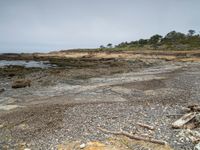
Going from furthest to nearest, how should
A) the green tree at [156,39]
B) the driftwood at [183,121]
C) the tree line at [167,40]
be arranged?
the green tree at [156,39]
the tree line at [167,40]
the driftwood at [183,121]

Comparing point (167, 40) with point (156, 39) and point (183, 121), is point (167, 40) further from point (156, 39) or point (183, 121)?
point (183, 121)

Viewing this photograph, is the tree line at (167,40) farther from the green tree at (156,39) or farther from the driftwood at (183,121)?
the driftwood at (183,121)

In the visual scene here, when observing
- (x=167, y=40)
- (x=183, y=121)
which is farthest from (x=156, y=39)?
(x=183, y=121)

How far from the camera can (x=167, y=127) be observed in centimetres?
1012

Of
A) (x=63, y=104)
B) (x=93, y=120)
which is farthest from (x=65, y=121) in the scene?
(x=63, y=104)

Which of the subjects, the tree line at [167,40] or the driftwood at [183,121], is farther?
the tree line at [167,40]

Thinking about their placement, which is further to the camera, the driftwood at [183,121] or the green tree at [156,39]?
the green tree at [156,39]

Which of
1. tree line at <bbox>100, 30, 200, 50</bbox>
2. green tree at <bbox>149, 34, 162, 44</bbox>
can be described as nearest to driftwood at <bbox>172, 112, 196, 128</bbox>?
tree line at <bbox>100, 30, 200, 50</bbox>

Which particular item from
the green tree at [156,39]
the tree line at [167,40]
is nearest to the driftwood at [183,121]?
the tree line at [167,40]

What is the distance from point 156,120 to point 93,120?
2.71 metres

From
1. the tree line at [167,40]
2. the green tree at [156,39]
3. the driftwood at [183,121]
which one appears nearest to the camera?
the driftwood at [183,121]

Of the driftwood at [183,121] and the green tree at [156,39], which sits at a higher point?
the green tree at [156,39]

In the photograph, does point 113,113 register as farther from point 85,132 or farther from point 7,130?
point 7,130

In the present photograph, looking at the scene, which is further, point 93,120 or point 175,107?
point 175,107
